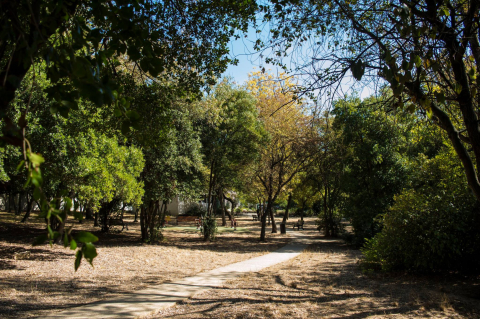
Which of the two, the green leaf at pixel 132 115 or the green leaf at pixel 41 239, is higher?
the green leaf at pixel 132 115

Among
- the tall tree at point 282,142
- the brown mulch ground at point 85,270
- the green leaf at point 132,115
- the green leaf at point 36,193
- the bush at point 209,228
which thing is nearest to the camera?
the green leaf at point 36,193

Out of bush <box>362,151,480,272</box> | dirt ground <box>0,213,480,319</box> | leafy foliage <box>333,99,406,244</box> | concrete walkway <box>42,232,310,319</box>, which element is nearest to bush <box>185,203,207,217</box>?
leafy foliage <box>333,99,406,244</box>

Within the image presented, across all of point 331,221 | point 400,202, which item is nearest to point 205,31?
point 400,202

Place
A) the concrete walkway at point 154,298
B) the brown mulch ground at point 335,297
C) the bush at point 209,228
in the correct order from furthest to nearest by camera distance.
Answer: the bush at point 209,228 → the concrete walkway at point 154,298 → the brown mulch ground at point 335,297

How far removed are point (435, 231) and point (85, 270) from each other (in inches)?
347

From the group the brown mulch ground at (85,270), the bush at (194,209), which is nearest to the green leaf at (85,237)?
the brown mulch ground at (85,270)

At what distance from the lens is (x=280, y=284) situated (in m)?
7.80

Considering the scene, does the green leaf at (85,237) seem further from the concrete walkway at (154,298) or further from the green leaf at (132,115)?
the concrete walkway at (154,298)

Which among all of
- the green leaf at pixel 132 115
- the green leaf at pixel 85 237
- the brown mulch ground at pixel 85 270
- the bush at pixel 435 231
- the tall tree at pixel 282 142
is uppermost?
the tall tree at pixel 282 142

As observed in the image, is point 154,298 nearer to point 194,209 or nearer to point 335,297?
point 335,297

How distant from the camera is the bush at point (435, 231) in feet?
25.0

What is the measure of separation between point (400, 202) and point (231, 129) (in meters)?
10.4

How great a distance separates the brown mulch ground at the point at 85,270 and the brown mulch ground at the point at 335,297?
2.10 m

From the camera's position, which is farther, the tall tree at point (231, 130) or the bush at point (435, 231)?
the tall tree at point (231, 130)
